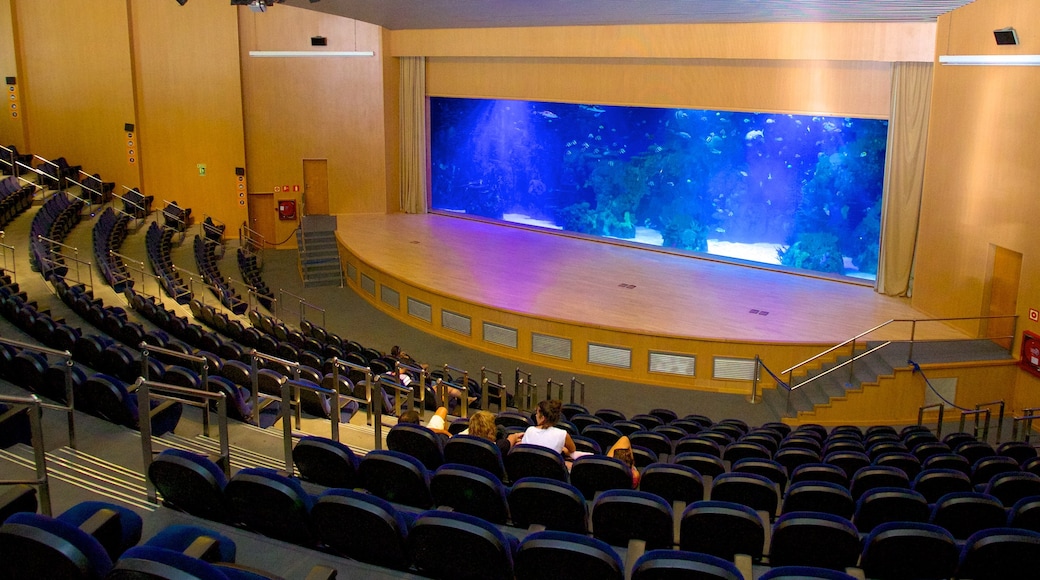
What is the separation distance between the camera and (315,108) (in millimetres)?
19234

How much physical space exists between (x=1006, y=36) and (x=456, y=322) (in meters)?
8.04

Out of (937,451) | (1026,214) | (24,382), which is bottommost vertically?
(937,451)

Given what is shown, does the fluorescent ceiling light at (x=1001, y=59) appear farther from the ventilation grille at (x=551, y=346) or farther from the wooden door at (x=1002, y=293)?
the ventilation grille at (x=551, y=346)

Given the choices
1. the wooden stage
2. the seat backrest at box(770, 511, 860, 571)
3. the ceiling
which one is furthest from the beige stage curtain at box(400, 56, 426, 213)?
the seat backrest at box(770, 511, 860, 571)

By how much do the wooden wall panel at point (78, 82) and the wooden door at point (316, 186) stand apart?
11.5 feet

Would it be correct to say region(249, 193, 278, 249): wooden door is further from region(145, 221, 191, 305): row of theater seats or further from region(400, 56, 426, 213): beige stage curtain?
region(400, 56, 426, 213): beige stage curtain

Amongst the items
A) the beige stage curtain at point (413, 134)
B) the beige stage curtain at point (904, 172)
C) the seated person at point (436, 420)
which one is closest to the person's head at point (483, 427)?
the seated person at point (436, 420)

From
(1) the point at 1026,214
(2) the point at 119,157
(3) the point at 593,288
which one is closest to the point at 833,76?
(1) the point at 1026,214

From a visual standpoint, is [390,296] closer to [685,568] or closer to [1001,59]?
[1001,59]

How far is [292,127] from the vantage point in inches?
755

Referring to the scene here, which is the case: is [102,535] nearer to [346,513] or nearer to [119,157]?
[346,513]

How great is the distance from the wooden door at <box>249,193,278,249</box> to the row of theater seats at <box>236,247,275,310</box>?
1831 millimetres

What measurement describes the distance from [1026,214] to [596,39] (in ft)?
25.3

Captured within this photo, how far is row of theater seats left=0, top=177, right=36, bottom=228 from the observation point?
47.7 ft
